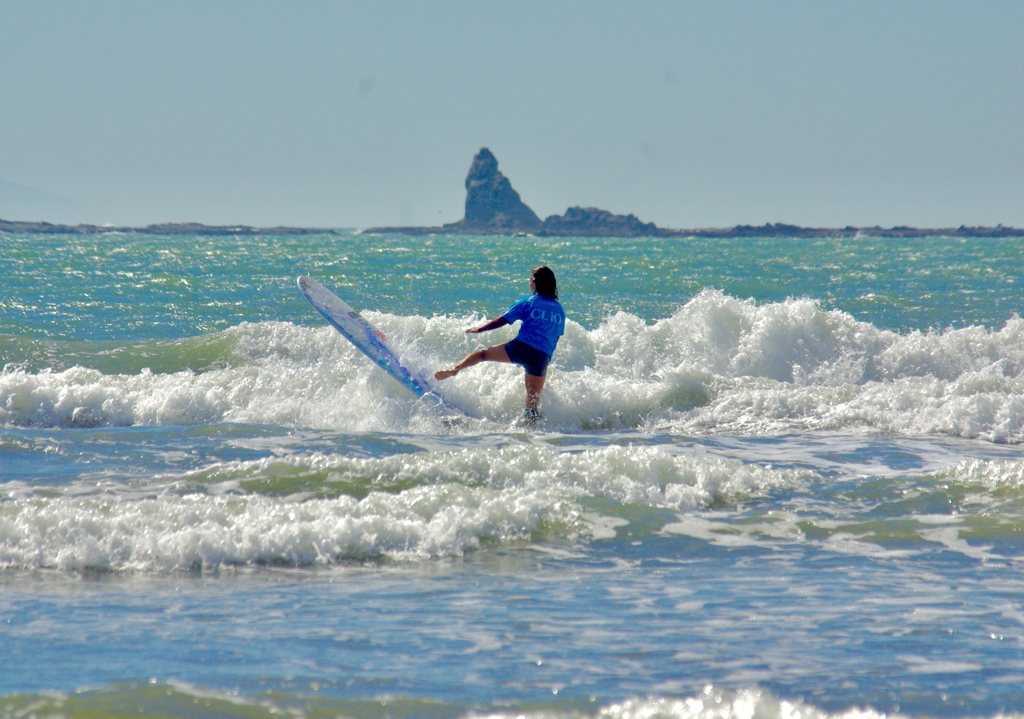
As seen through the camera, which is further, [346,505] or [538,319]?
[538,319]

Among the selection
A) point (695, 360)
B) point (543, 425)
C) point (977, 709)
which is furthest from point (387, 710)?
point (695, 360)

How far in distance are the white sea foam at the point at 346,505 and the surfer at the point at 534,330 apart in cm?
182

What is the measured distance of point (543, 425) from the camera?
10.3 m

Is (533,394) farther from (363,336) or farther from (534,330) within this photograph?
(363,336)

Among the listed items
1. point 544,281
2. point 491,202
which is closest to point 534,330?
point 544,281

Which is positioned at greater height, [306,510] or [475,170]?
[475,170]

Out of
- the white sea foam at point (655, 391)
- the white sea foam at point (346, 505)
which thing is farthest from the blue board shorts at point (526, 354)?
the white sea foam at point (346, 505)

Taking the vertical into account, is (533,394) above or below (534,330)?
below

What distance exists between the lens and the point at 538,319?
8.84m

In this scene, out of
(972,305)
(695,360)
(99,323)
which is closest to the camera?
(695,360)

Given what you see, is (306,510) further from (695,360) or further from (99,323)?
(99,323)

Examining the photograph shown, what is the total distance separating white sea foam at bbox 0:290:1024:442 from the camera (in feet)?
33.2

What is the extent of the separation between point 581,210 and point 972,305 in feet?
334

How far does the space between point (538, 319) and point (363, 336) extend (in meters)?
2.80
